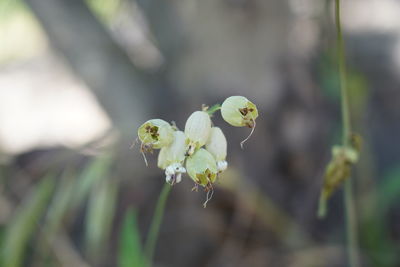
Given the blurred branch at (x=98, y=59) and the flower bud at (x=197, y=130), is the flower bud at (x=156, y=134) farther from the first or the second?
the blurred branch at (x=98, y=59)

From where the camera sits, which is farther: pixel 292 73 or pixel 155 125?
pixel 292 73

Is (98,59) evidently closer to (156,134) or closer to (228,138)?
(228,138)

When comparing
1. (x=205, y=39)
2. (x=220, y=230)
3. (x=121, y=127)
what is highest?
(x=205, y=39)

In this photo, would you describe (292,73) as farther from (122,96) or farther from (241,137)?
(122,96)

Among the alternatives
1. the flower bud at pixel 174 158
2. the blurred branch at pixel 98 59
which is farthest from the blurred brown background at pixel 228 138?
the flower bud at pixel 174 158

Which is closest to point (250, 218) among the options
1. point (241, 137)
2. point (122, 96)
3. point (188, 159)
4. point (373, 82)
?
point (241, 137)

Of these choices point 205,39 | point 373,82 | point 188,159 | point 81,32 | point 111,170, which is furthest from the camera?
point 373,82

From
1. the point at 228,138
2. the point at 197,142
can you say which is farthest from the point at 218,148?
the point at 228,138

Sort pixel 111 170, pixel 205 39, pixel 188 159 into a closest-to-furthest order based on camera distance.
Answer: pixel 188 159, pixel 111 170, pixel 205 39
